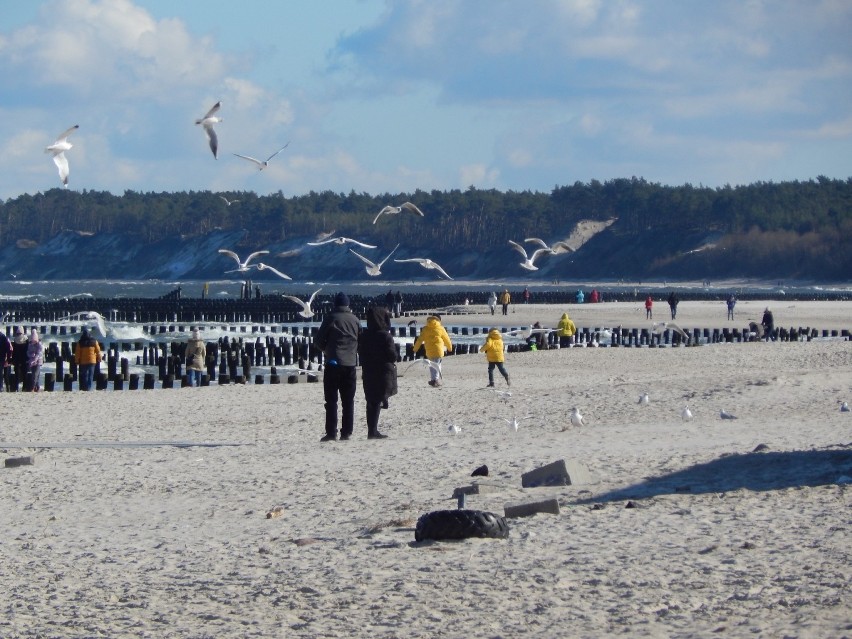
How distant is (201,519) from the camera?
11.0 metres

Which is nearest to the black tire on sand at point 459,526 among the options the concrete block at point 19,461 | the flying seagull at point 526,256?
the concrete block at point 19,461

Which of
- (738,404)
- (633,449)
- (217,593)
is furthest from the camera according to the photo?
(738,404)

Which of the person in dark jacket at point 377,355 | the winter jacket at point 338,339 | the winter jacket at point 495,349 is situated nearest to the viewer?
the winter jacket at point 338,339

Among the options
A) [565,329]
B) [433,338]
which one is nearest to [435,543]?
[433,338]

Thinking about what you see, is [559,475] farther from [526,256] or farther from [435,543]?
[526,256]

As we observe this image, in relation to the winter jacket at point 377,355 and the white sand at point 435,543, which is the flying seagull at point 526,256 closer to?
the white sand at point 435,543

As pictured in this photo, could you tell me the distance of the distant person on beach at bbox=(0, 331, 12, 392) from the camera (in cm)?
2645

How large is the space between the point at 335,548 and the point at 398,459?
4.17 metres

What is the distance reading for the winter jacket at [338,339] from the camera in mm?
14625

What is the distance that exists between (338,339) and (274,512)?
3.96 metres

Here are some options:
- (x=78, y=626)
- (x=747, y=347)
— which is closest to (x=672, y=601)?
(x=78, y=626)

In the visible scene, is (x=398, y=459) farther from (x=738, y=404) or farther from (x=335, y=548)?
(x=738, y=404)

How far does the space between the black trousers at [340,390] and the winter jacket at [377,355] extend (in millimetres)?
239

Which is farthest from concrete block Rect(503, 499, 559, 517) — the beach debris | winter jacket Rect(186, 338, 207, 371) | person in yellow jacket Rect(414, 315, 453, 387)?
winter jacket Rect(186, 338, 207, 371)
